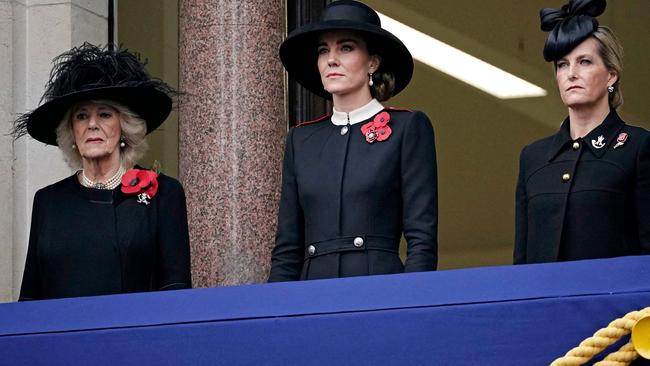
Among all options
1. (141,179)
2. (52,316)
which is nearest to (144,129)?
(141,179)

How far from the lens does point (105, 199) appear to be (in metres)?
5.42

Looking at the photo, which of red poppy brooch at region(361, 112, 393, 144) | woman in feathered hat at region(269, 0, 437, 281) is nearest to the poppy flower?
woman in feathered hat at region(269, 0, 437, 281)

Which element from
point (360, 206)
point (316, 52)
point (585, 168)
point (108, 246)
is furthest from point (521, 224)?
point (108, 246)

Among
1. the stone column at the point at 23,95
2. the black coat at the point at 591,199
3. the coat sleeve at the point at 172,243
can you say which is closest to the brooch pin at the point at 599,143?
the black coat at the point at 591,199

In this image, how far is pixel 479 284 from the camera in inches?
150

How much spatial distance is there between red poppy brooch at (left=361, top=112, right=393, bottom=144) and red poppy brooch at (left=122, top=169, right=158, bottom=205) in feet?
2.64

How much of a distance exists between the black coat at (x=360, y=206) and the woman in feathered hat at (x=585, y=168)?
371mm

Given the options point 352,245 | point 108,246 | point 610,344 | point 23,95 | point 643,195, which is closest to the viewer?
point 610,344

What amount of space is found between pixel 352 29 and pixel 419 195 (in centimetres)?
63

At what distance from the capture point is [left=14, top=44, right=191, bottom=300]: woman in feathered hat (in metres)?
5.28

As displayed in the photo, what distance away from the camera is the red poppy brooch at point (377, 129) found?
5062 millimetres

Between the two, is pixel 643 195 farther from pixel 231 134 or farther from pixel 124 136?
pixel 231 134

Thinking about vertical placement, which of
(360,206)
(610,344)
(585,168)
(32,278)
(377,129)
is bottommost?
(610,344)

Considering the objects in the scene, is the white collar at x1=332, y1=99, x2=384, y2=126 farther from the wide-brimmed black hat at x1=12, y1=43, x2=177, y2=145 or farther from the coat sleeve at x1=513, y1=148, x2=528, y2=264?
the wide-brimmed black hat at x1=12, y1=43, x2=177, y2=145
